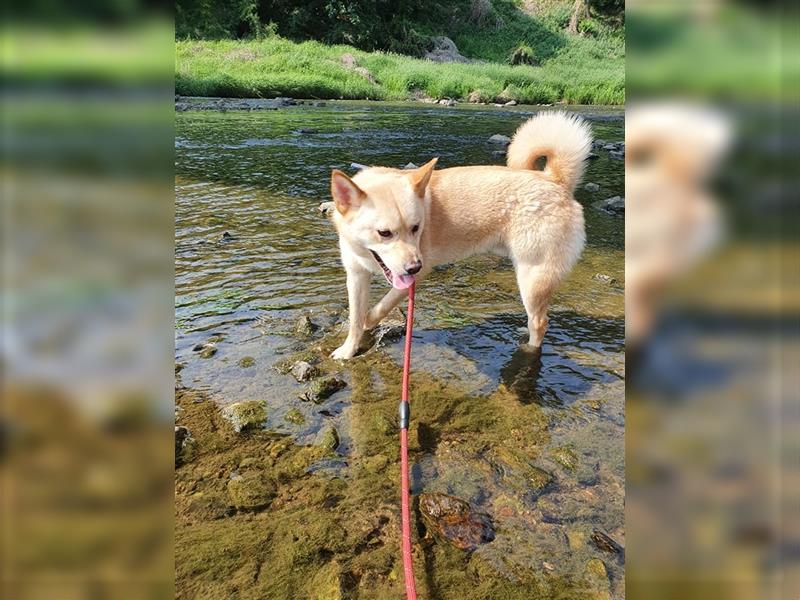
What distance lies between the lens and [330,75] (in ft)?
90.0

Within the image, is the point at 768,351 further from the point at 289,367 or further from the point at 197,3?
the point at 289,367

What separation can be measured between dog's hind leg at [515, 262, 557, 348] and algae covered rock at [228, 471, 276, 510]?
8.35 ft

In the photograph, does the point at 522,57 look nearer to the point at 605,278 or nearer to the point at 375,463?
the point at 605,278

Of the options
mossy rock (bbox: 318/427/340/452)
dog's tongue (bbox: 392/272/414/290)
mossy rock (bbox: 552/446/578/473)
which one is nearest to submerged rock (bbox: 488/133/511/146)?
dog's tongue (bbox: 392/272/414/290)

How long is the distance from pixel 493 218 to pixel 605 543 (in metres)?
2.65

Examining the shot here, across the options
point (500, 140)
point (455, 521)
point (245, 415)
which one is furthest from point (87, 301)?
point (500, 140)

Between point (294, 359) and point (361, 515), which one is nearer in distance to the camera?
point (361, 515)

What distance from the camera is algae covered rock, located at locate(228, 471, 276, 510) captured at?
2.58 meters

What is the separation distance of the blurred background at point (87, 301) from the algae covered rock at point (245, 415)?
2387 millimetres

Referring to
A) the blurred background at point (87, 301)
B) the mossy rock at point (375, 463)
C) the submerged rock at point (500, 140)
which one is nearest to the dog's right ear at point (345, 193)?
the mossy rock at point (375, 463)

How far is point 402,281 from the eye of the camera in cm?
383

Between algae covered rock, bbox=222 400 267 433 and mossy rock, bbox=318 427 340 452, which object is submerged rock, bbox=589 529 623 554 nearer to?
mossy rock, bbox=318 427 340 452

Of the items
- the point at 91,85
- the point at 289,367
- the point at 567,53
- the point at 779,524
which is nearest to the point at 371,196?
the point at 289,367

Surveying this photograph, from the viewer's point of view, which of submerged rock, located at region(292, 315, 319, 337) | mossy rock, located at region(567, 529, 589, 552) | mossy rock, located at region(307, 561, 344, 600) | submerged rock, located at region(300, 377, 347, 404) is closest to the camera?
mossy rock, located at region(307, 561, 344, 600)
